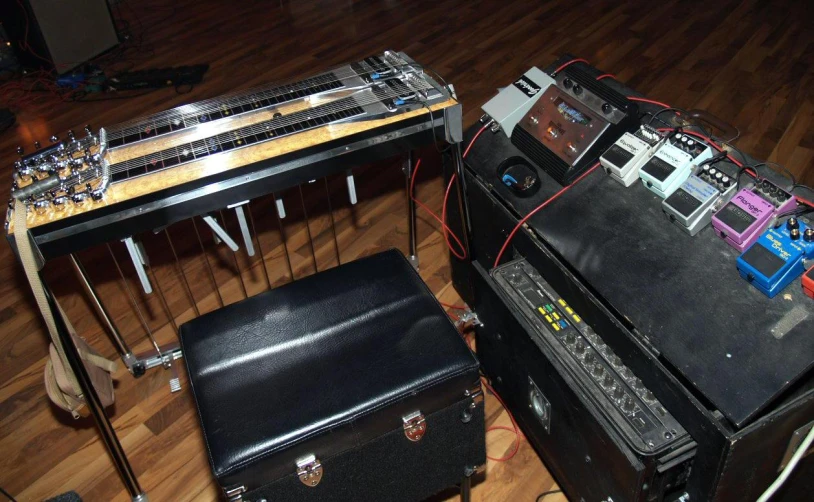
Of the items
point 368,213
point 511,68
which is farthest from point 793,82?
point 368,213

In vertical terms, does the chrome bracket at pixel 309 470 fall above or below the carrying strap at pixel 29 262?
below

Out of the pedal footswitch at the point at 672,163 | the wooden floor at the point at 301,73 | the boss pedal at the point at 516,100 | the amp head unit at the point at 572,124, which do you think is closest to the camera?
the pedal footswitch at the point at 672,163

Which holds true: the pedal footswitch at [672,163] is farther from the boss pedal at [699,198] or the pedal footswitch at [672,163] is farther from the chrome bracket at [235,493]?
the chrome bracket at [235,493]

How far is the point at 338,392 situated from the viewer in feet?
4.24

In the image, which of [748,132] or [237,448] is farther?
[748,132]

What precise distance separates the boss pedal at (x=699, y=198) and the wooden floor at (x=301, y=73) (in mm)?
744

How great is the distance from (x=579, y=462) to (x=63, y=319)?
110cm

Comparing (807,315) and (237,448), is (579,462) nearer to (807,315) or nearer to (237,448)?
(807,315)

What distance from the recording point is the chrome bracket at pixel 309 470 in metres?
1.27

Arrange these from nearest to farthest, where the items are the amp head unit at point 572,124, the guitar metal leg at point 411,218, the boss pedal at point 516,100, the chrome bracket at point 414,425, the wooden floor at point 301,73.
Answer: the chrome bracket at point 414,425 < the amp head unit at point 572,124 < the boss pedal at point 516,100 < the wooden floor at point 301,73 < the guitar metal leg at point 411,218

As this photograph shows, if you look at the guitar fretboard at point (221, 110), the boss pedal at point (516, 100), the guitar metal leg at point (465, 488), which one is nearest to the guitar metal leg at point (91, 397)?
the guitar fretboard at point (221, 110)

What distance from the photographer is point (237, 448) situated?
1.21 metres

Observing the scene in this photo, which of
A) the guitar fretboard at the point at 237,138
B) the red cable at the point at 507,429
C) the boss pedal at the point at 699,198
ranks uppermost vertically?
the guitar fretboard at the point at 237,138

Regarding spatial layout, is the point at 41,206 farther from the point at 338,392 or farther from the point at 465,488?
the point at 465,488
